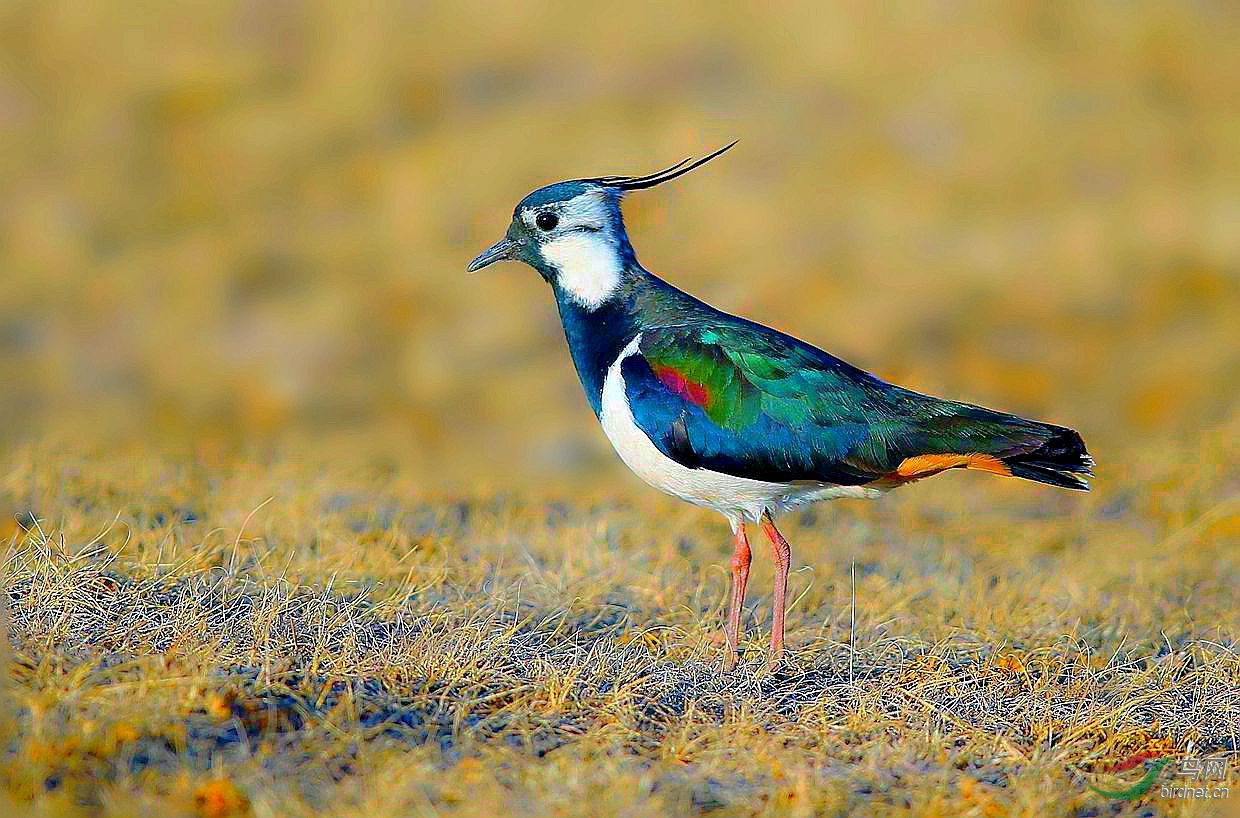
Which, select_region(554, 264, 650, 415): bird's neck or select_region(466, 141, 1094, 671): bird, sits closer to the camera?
select_region(466, 141, 1094, 671): bird

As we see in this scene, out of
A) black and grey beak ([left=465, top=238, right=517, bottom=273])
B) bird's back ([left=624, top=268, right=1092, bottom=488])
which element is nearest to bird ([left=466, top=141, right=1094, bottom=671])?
bird's back ([left=624, top=268, right=1092, bottom=488])

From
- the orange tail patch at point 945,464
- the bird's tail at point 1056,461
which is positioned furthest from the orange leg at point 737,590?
the bird's tail at point 1056,461

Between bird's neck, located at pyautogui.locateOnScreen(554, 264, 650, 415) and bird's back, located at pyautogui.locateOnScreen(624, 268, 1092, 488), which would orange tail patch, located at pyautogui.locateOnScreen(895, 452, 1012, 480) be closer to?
bird's back, located at pyautogui.locateOnScreen(624, 268, 1092, 488)

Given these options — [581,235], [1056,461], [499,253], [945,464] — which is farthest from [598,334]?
[1056,461]

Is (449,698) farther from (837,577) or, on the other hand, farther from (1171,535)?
(1171,535)

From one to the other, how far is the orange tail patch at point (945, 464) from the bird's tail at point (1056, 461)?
27 millimetres

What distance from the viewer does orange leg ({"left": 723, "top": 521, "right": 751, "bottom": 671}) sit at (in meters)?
4.38

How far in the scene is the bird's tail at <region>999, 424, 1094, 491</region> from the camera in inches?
168

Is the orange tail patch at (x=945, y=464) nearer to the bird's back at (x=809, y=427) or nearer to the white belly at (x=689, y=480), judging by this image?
the bird's back at (x=809, y=427)

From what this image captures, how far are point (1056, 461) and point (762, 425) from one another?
926 mm

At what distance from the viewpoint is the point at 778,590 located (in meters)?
4.49

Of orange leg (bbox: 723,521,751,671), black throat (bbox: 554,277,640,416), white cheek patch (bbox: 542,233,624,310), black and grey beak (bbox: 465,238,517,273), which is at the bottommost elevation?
orange leg (bbox: 723,521,751,671)

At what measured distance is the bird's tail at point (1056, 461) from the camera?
4.27 meters

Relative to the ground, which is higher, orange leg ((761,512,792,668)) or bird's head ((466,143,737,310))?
bird's head ((466,143,737,310))
